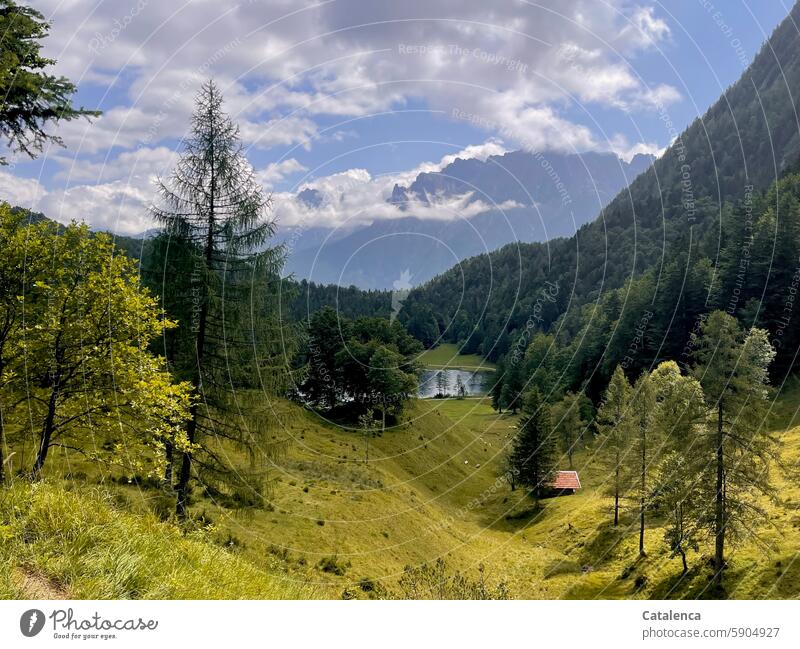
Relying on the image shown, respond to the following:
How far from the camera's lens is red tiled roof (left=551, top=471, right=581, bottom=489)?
204 feet

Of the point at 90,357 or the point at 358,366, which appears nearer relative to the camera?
the point at 90,357

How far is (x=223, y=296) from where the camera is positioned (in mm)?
15930

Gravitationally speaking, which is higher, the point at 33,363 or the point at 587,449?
the point at 33,363

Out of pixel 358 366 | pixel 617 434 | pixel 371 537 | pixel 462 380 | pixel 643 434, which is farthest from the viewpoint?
pixel 462 380

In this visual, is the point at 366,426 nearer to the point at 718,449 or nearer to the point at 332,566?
the point at 332,566

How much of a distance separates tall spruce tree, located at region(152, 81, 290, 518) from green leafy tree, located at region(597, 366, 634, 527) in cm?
3217

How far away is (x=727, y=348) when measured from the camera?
20.1 m

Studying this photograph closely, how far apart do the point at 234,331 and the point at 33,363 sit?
5904 mm

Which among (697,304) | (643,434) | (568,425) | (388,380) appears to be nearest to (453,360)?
(568,425)

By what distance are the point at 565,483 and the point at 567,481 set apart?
0.65 m

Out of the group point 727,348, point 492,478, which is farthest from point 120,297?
point 492,478

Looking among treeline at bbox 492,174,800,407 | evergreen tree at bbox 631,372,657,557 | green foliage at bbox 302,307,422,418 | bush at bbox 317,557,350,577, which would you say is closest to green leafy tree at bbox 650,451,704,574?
evergreen tree at bbox 631,372,657,557

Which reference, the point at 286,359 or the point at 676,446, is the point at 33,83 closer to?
the point at 286,359

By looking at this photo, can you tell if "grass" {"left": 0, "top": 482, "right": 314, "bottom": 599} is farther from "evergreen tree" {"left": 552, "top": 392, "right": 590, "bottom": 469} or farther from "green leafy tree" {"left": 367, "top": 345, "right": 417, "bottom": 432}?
"evergreen tree" {"left": 552, "top": 392, "right": 590, "bottom": 469}
